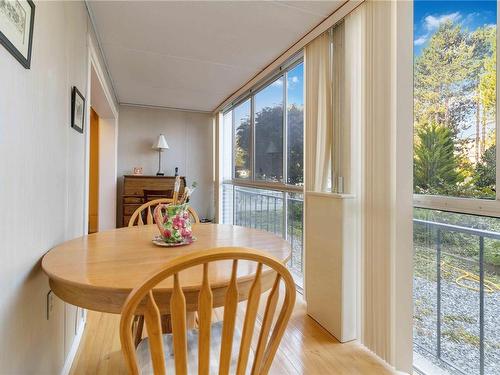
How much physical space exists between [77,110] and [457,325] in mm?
2526

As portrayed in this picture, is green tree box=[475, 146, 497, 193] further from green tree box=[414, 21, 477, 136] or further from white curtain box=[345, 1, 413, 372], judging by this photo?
white curtain box=[345, 1, 413, 372]

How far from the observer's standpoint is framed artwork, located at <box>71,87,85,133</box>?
1644 millimetres

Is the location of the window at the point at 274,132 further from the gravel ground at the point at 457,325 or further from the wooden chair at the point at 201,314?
the wooden chair at the point at 201,314

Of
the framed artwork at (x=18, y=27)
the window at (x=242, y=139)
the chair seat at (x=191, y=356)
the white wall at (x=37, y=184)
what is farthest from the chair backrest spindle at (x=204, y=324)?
the window at (x=242, y=139)

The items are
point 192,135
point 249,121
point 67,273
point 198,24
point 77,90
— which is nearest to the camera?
point 67,273

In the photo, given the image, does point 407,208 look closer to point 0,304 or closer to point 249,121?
point 0,304

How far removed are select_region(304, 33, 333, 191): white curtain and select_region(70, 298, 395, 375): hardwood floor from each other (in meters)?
1.08

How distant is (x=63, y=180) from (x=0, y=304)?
2.65ft

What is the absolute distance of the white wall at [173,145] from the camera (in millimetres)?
4703

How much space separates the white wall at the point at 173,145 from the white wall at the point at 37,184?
312 cm

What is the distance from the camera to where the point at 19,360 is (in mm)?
959

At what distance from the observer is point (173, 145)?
495 cm

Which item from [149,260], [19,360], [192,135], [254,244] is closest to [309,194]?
[254,244]

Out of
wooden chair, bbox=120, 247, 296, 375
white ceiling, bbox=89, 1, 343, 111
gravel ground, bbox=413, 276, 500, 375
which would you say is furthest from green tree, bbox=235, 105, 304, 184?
wooden chair, bbox=120, 247, 296, 375
